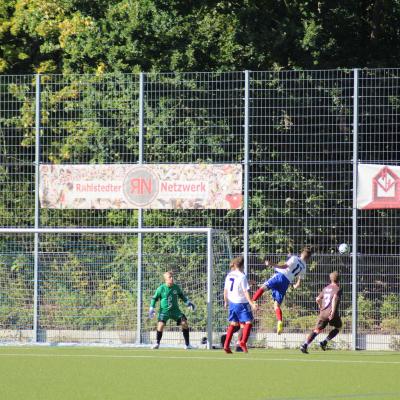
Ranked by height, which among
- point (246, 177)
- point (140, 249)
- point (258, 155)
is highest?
point (258, 155)

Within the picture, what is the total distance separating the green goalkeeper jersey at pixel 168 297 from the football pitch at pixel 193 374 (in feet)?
2.87

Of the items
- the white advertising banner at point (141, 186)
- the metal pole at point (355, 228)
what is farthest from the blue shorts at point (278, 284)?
the white advertising banner at point (141, 186)

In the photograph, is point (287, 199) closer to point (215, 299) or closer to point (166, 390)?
point (215, 299)

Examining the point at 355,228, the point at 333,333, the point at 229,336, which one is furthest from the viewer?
the point at 355,228

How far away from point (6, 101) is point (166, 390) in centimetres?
1134

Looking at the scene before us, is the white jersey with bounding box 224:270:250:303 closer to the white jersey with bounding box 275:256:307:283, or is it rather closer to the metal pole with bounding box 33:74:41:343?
the white jersey with bounding box 275:256:307:283

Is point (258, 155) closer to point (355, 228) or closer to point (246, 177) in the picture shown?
point (246, 177)

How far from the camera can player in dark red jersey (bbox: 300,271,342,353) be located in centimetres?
2078

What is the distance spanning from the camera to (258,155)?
75.5 feet

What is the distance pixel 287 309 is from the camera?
22594 millimetres

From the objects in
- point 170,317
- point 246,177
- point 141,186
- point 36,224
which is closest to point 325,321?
point 170,317

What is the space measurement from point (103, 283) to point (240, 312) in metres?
3.41

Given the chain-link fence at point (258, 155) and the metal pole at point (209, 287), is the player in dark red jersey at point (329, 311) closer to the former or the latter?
the chain-link fence at point (258, 155)

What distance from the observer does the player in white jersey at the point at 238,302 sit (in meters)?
20.7
